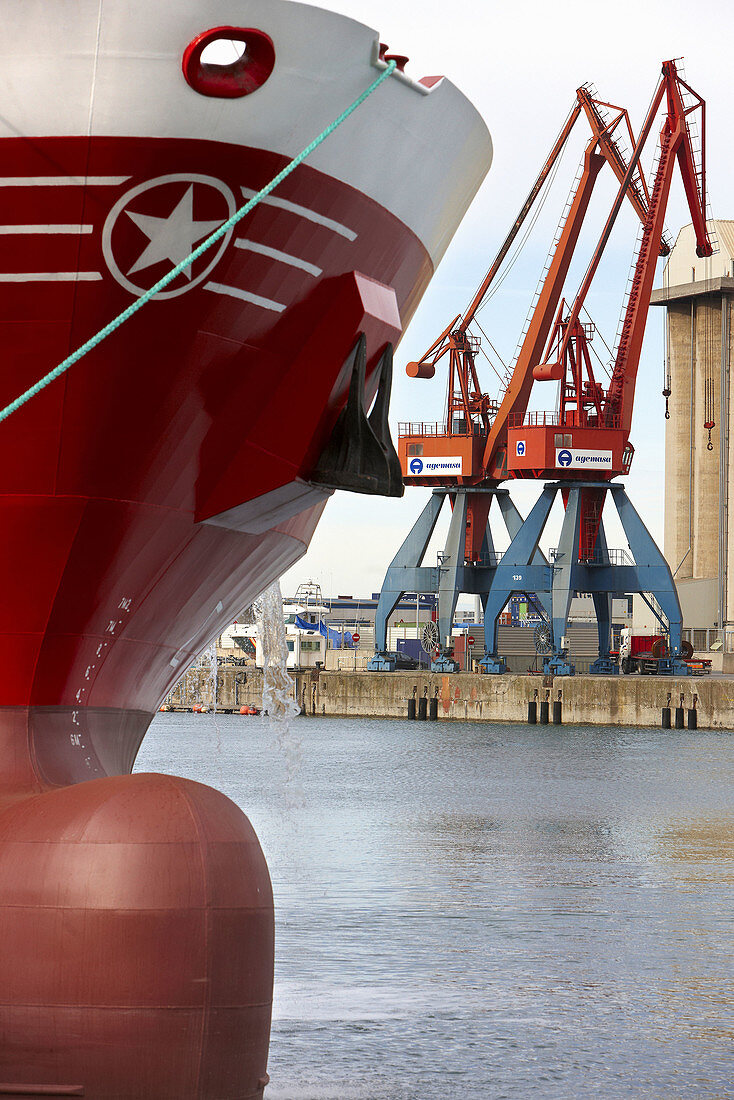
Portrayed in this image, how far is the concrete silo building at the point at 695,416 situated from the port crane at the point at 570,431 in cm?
1388

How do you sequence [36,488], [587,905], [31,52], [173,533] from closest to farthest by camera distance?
1. [31,52]
2. [36,488]
3. [173,533]
4. [587,905]

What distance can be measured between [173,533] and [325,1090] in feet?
12.7

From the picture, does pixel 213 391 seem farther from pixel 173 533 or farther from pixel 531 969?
pixel 531 969

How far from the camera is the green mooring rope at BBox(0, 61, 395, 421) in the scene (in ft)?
19.7

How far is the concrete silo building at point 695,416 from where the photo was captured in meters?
75.2

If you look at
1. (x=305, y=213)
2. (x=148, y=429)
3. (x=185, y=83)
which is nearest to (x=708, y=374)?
(x=305, y=213)

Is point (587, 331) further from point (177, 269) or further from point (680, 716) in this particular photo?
point (177, 269)

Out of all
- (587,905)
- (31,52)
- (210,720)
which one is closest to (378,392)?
(31,52)

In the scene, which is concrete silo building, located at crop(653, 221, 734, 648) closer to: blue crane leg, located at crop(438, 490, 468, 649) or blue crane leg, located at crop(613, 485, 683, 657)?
blue crane leg, located at crop(613, 485, 683, 657)

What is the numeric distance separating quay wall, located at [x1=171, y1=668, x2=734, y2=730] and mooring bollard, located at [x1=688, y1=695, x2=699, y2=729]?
Result: 9 cm

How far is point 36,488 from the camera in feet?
21.7

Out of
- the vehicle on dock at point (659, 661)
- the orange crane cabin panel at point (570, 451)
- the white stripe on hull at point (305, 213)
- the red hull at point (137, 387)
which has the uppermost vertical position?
the orange crane cabin panel at point (570, 451)

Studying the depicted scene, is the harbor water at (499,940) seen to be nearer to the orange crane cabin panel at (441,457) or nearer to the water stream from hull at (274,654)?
the water stream from hull at (274,654)

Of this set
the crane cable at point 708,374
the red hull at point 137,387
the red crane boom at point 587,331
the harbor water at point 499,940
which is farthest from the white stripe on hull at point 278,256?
the crane cable at point 708,374
